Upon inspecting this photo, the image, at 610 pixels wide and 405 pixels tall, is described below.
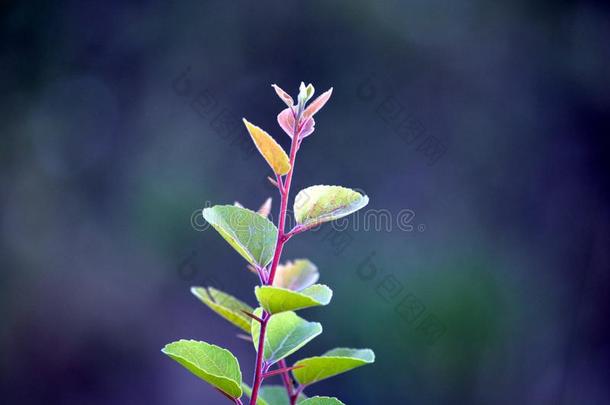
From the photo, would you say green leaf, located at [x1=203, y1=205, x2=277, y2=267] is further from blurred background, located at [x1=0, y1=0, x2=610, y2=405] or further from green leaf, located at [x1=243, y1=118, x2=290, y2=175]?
blurred background, located at [x1=0, y1=0, x2=610, y2=405]

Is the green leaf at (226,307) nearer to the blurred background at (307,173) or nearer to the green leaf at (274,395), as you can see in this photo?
the green leaf at (274,395)

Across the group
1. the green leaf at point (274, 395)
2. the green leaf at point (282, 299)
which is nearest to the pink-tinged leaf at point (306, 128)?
the green leaf at point (282, 299)

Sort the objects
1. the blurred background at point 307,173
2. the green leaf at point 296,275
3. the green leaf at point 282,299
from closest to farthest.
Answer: the green leaf at point 282,299 < the green leaf at point 296,275 < the blurred background at point 307,173

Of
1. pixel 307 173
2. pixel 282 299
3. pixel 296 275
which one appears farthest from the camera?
pixel 307 173

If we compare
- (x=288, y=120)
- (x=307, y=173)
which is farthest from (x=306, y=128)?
(x=307, y=173)

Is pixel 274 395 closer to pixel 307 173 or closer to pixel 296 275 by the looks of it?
pixel 296 275

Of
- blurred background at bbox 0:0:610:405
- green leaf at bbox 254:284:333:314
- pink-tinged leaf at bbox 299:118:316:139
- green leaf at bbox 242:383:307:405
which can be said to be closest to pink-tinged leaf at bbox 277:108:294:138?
pink-tinged leaf at bbox 299:118:316:139

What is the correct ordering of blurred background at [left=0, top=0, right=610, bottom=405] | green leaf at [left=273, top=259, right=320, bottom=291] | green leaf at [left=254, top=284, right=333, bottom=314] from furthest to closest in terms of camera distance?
blurred background at [left=0, top=0, right=610, bottom=405] < green leaf at [left=273, top=259, right=320, bottom=291] < green leaf at [left=254, top=284, right=333, bottom=314]
